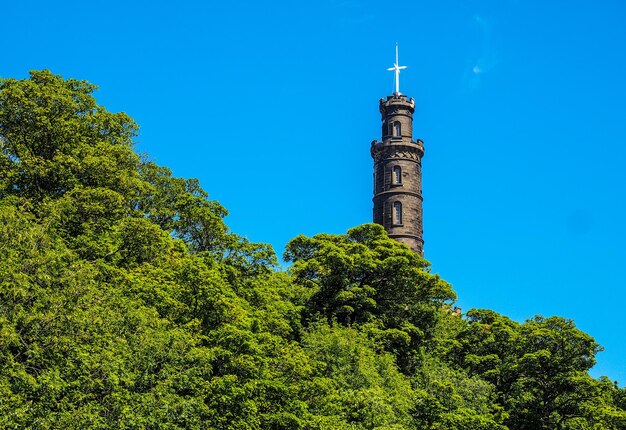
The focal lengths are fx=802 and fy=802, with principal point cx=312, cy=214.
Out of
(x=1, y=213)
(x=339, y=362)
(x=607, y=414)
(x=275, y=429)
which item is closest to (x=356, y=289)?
(x=339, y=362)

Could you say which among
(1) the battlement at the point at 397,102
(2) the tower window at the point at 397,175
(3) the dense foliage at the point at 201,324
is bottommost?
(3) the dense foliage at the point at 201,324

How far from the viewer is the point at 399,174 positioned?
73.5 metres

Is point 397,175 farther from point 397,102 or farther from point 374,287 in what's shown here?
point 374,287

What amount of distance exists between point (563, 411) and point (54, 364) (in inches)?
1126

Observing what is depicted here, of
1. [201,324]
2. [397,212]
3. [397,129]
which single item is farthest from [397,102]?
[201,324]

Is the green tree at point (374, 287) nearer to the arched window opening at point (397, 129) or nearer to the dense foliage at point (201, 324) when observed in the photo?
the dense foliage at point (201, 324)

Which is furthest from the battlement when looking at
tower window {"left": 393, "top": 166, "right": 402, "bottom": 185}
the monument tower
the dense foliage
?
the dense foliage

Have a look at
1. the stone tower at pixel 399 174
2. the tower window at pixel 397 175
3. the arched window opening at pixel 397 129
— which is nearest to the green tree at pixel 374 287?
the stone tower at pixel 399 174

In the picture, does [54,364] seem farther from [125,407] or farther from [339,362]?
[339,362]

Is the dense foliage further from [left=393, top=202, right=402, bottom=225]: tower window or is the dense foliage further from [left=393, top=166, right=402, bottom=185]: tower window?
[left=393, top=166, right=402, bottom=185]: tower window

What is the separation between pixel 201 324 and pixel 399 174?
45.8m

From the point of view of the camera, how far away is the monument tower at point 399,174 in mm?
71438

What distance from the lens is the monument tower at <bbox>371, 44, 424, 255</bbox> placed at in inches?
2813

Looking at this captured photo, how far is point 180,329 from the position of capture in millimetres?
27453
